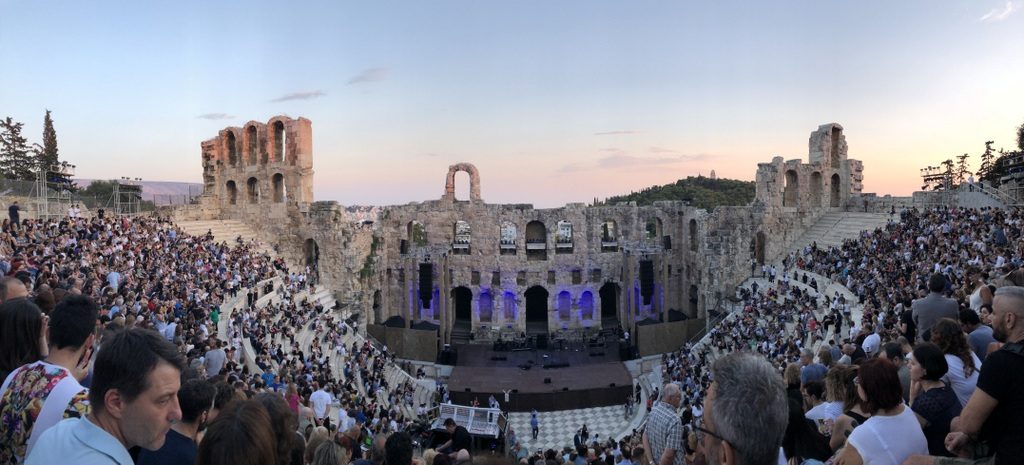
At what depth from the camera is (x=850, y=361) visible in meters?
10.1

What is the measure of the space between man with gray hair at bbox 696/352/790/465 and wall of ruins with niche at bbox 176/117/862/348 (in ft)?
107

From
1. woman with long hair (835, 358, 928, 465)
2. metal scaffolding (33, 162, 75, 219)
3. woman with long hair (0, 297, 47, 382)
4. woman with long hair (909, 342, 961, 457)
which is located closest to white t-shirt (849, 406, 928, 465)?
woman with long hair (835, 358, 928, 465)

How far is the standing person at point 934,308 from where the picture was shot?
8.30m

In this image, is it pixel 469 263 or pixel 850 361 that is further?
pixel 469 263

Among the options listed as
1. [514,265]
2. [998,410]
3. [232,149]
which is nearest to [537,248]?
[514,265]

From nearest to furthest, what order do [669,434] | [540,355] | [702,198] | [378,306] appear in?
[669,434] < [540,355] < [378,306] < [702,198]

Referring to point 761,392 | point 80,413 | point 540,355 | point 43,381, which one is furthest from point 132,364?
point 540,355

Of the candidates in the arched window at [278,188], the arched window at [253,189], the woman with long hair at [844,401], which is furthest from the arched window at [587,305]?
the woman with long hair at [844,401]

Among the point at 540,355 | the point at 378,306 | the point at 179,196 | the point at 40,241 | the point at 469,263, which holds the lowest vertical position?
the point at 540,355

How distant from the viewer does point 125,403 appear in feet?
9.47

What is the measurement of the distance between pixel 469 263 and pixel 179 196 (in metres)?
18.6

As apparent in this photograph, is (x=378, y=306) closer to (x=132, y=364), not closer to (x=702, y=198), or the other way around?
(x=132, y=364)

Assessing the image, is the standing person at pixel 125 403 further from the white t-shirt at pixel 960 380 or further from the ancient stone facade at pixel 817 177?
the ancient stone facade at pixel 817 177

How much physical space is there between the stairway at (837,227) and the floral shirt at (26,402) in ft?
113
